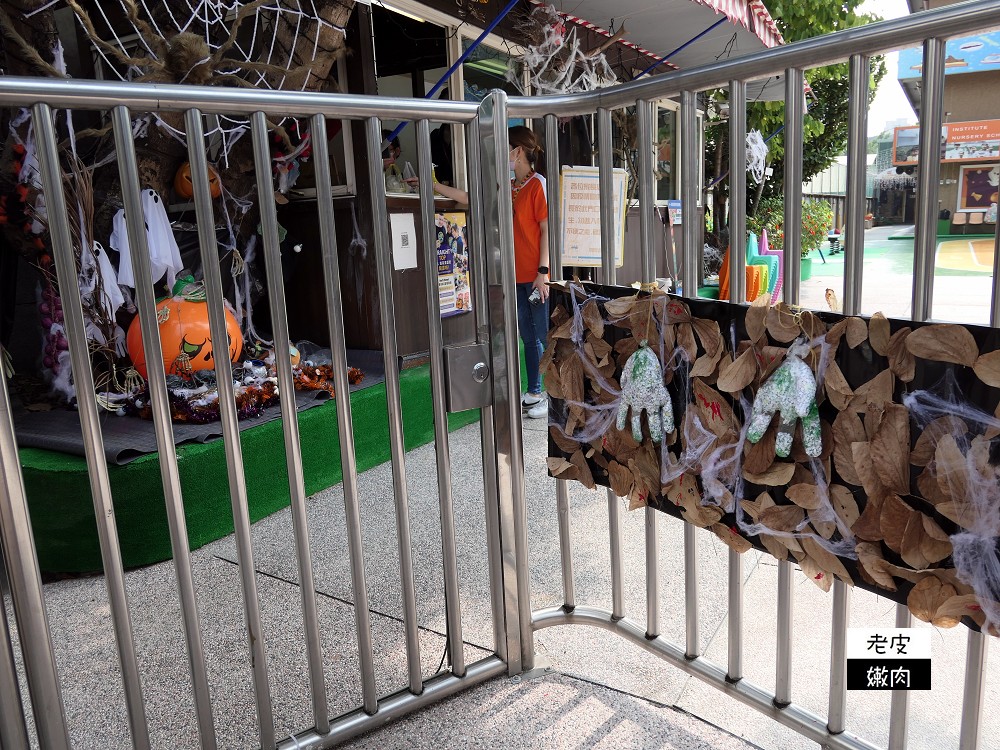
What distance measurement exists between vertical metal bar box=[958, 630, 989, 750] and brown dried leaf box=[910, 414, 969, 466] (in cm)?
35

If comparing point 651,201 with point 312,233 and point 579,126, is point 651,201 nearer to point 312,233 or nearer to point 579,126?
point 312,233

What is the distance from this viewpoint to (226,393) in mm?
1659

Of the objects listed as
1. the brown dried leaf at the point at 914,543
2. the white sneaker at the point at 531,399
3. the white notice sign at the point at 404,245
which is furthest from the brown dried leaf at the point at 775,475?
the white sneaker at the point at 531,399

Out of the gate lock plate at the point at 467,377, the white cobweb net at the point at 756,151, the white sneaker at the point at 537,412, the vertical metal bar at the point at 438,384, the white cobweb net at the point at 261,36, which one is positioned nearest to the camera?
the vertical metal bar at the point at 438,384

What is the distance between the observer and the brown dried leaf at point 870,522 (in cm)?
138

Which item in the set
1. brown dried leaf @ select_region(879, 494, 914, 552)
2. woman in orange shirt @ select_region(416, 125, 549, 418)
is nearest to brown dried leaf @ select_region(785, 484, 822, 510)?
brown dried leaf @ select_region(879, 494, 914, 552)

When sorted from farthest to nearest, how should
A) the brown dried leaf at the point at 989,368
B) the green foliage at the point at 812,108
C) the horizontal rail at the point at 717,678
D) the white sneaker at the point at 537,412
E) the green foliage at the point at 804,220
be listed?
the green foliage at the point at 804,220 < the green foliage at the point at 812,108 < the white sneaker at the point at 537,412 < the horizontal rail at the point at 717,678 < the brown dried leaf at the point at 989,368

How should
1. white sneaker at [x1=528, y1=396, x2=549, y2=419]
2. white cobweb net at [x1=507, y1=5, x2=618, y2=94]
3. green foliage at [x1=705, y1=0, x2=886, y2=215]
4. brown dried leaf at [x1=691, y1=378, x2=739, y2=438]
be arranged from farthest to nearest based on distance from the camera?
green foliage at [x1=705, y1=0, x2=886, y2=215] → white cobweb net at [x1=507, y1=5, x2=618, y2=94] → white sneaker at [x1=528, y1=396, x2=549, y2=419] → brown dried leaf at [x1=691, y1=378, x2=739, y2=438]

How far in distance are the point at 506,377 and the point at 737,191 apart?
759mm

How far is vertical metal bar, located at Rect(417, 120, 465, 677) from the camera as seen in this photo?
1.87 meters

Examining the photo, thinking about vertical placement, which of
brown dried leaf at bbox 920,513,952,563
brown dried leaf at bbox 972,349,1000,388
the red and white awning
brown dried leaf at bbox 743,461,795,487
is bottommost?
brown dried leaf at bbox 920,513,952,563

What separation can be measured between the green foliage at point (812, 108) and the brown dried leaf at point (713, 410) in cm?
413

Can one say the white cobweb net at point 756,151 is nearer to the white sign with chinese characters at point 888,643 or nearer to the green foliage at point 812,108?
the green foliage at point 812,108

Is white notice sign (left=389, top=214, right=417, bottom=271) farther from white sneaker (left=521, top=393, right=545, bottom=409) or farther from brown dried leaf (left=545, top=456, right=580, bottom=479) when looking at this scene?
brown dried leaf (left=545, top=456, right=580, bottom=479)
